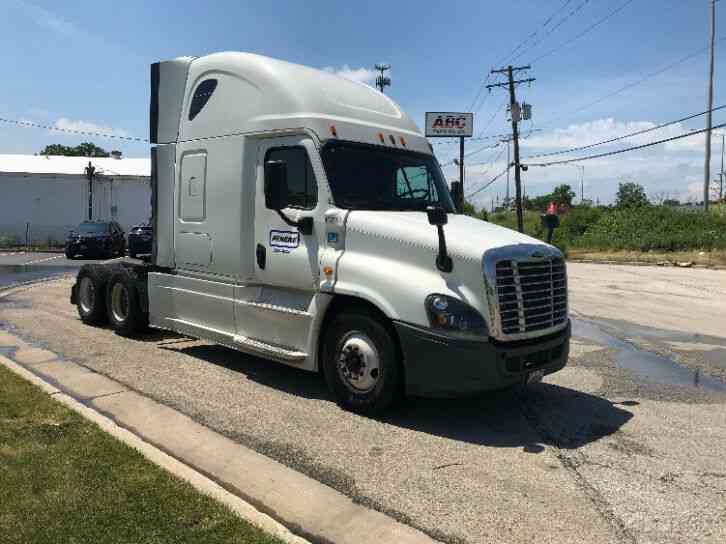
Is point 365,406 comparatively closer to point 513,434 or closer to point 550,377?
point 513,434

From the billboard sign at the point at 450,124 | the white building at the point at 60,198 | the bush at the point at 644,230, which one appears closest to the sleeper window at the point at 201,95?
the bush at the point at 644,230

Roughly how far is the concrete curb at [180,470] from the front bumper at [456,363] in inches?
74.3

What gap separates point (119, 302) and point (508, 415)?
6023 mm

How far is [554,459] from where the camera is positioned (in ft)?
15.1

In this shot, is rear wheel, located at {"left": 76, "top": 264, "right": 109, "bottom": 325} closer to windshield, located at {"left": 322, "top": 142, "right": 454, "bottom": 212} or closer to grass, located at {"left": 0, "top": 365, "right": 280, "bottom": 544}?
grass, located at {"left": 0, "top": 365, "right": 280, "bottom": 544}

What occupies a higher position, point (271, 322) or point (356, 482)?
point (271, 322)

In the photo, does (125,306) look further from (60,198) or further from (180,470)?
(60,198)

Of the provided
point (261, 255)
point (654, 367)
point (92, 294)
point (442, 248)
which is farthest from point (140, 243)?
point (654, 367)

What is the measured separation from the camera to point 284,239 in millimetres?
6188

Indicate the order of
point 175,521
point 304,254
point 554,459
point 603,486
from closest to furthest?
point 175,521, point 603,486, point 554,459, point 304,254

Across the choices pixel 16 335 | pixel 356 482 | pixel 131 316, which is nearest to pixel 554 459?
pixel 356 482

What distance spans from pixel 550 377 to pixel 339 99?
3.92 meters

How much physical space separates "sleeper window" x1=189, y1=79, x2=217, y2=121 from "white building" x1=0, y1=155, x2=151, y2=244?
122ft

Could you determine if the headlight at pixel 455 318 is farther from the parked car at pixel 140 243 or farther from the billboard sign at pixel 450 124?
the billboard sign at pixel 450 124
